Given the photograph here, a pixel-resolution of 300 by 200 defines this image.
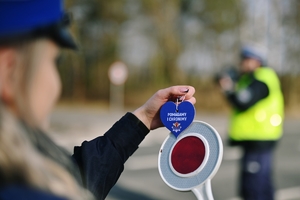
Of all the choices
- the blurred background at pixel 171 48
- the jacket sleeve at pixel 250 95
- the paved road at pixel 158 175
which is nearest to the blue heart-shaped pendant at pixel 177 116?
the jacket sleeve at pixel 250 95

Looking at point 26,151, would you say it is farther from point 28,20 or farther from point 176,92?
point 176,92

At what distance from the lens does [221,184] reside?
6859mm

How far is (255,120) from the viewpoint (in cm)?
467

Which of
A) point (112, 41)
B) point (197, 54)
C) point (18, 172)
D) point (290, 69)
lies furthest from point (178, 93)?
point (112, 41)

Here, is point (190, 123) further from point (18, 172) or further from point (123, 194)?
point (123, 194)

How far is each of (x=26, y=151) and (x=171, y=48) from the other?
73.9ft

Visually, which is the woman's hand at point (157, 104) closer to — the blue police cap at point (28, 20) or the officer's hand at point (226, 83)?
the blue police cap at point (28, 20)

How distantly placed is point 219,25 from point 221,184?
15.9 m

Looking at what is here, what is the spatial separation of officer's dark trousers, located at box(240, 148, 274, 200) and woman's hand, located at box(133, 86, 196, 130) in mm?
3144

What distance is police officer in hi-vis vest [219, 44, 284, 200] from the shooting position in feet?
15.1

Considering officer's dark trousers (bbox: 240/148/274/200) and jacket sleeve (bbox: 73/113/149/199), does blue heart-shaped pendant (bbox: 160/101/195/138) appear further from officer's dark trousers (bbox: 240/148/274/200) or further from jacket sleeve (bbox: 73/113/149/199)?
officer's dark trousers (bbox: 240/148/274/200)

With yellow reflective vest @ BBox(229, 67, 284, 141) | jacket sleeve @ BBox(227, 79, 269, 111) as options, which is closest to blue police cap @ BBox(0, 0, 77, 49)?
jacket sleeve @ BBox(227, 79, 269, 111)

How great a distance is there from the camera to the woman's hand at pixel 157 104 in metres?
1.60

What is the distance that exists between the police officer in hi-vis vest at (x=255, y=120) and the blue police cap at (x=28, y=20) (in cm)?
385
